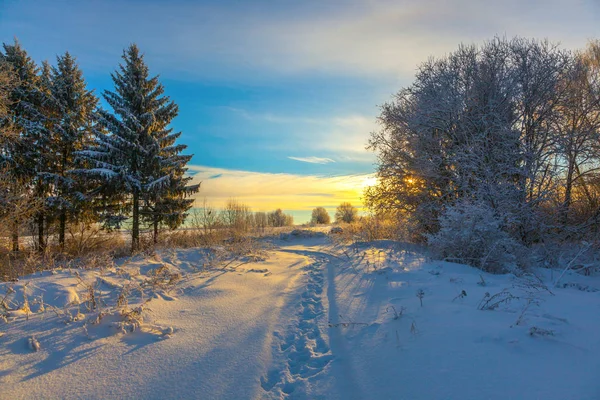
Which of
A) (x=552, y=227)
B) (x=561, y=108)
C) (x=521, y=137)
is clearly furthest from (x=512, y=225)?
(x=561, y=108)

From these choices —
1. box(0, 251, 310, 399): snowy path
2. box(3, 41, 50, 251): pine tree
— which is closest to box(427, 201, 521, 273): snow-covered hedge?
box(0, 251, 310, 399): snowy path

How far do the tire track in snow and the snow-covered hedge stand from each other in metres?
4.03

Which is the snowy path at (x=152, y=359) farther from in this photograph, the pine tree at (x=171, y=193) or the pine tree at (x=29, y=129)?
the pine tree at (x=29, y=129)

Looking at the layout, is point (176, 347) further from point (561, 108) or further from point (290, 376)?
point (561, 108)

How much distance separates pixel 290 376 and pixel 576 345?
8.91ft

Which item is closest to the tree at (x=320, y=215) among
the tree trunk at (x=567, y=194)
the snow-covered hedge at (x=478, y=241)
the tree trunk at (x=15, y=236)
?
the tree trunk at (x=15, y=236)

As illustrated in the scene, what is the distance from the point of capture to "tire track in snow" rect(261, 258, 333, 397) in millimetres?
2700

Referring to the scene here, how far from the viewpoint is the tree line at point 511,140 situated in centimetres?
866

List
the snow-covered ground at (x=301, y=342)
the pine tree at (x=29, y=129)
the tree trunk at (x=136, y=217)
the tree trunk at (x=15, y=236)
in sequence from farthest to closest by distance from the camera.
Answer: the tree trunk at (x=136, y=217)
the pine tree at (x=29, y=129)
the tree trunk at (x=15, y=236)
the snow-covered ground at (x=301, y=342)

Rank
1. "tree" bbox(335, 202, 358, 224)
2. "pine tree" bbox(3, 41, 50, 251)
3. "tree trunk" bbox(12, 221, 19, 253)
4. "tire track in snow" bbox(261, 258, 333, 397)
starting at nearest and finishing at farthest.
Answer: "tire track in snow" bbox(261, 258, 333, 397), "tree trunk" bbox(12, 221, 19, 253), "pine tree" bbox(3, 41, 50, 251), "tree" bbox(335, 202, 358, 224)

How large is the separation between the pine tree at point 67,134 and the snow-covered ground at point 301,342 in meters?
13.9

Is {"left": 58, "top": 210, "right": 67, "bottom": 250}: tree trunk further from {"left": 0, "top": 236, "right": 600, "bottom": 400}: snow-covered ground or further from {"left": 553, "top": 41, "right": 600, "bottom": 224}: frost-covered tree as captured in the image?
{"left": 553, "top": 41, "right": 600, "bottom": 224}: frost-covered tree

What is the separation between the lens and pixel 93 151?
15.6m

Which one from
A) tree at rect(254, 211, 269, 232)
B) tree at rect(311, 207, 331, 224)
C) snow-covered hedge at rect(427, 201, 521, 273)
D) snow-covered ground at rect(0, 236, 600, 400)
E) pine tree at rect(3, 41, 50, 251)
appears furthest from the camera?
tree at rect(311, 207, 331, 224)
